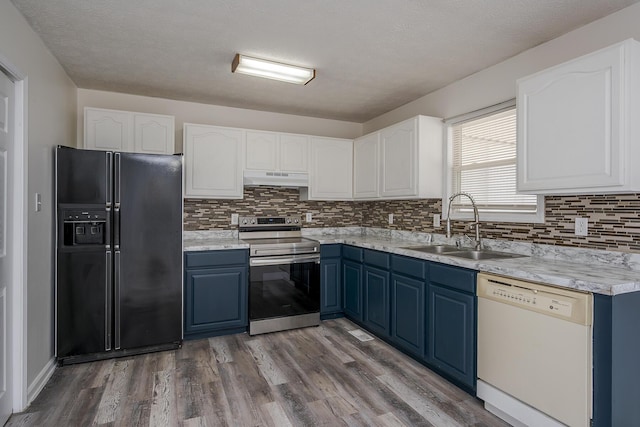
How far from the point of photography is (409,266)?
2.85 m

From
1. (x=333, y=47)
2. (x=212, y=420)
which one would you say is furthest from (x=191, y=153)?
(x=212, y=420)

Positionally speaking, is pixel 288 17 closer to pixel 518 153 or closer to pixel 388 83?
pixel 388 83

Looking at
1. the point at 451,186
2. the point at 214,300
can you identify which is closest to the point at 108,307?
the point at 214,300

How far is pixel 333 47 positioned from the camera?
2.58 meters

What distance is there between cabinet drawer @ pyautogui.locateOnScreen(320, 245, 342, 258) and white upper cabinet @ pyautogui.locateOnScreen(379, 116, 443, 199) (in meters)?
0.85

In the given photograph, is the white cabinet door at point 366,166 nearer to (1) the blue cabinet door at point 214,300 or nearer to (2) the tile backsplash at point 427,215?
(2) the tile backsplash at point 427,215

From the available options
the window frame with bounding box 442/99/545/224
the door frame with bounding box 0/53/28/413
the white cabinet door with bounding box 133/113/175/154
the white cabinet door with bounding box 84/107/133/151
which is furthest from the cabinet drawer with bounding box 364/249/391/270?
the door frame with bounding box 0/53/28/413

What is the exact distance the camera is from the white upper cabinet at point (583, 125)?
5.83 ft

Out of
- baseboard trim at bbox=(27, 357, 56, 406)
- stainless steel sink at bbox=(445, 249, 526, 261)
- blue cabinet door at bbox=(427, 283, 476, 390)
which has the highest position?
stainless steel sink at bbox=(445, 249, 526, 261)

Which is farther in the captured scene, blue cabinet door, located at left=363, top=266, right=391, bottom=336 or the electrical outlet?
blue cabinet door, located at left=363, top=266, right=391, bottom=336

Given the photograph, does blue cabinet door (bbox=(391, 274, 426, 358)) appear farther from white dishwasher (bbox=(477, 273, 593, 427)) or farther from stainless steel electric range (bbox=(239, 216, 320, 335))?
stainless steel electric range (bbox=(239, 216, 320, 335))

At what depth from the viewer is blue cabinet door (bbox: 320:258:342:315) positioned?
3773 millimetres

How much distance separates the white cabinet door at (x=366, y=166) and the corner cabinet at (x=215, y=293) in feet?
5.03

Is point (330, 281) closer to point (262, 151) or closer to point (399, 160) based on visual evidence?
point (399, 160)
